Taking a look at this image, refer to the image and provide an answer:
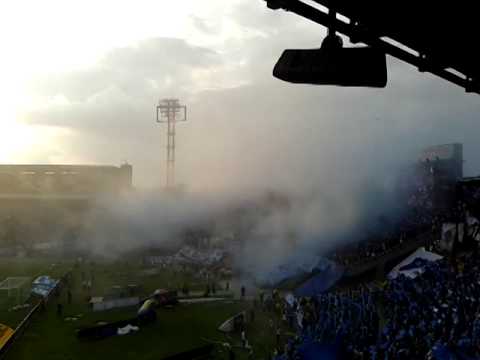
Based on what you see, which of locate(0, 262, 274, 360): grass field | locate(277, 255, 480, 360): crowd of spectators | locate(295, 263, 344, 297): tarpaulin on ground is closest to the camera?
locate(277, 255, 480, 360): crowd of spectators

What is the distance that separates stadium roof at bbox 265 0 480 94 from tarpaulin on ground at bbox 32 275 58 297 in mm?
23906

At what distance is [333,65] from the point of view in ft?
13.4

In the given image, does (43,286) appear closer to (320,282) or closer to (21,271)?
(21,271)

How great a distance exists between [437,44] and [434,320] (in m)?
11.8

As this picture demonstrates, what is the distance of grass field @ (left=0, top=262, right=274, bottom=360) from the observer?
1678 centimetres

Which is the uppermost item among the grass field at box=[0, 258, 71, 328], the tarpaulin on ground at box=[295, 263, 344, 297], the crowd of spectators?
the crowd of spectators

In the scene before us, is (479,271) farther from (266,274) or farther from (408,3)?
(408,3)

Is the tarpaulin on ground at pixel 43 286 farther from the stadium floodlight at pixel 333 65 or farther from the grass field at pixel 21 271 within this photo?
the stadium floodlight at pixel 333 65

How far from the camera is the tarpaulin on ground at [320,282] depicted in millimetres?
24203

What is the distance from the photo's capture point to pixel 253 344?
17.8 meters

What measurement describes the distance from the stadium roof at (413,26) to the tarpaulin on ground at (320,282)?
2017 cm

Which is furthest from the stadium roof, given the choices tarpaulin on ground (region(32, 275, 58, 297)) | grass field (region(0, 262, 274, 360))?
tarpaulin on ground (region(32, 275, 58, 297))

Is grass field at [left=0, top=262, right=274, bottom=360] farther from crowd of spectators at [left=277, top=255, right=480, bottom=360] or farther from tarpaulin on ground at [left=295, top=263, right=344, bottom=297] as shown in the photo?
tarpaulin on ground at [left=295, top=263, right=344, bottom=297]

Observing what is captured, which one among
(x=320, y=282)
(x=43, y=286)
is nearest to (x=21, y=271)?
(x=43, y=286)
